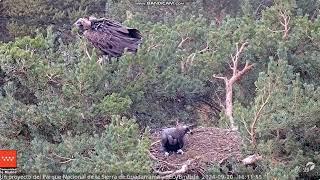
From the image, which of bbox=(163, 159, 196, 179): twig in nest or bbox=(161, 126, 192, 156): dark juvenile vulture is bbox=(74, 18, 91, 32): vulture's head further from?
bbox=(163, 159, 196, 179): twig in nest

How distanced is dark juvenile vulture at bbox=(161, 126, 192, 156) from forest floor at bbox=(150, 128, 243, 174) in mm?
82

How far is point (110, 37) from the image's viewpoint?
792 cm

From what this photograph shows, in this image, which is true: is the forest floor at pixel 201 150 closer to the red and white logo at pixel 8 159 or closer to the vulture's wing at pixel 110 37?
the vulture's wing at pixel 110 37

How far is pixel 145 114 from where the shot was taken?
8.95m

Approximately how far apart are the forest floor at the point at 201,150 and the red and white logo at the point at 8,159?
1660 millimetres

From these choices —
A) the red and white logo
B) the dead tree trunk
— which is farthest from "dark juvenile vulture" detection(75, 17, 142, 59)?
the dead tree trunk

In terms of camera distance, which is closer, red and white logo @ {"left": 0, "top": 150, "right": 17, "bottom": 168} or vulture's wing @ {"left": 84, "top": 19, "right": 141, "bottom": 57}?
red and white logo @ {"left": 0, "top": 150, "right": 17, "bottom": 168}

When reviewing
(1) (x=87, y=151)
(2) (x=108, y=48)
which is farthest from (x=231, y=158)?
(2) (x=108, y=48)

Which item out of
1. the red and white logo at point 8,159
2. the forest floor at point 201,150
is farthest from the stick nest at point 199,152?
the red and white logo at point 8,159

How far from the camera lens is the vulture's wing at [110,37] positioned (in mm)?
7918

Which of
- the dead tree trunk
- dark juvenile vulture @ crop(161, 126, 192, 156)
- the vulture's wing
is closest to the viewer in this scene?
dark juvenile vulture @ crop(161, 126, 192, 156)

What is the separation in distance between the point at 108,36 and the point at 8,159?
7.15 ft

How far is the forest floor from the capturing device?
7.04 m

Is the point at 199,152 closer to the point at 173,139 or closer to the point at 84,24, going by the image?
the point at 173,139
